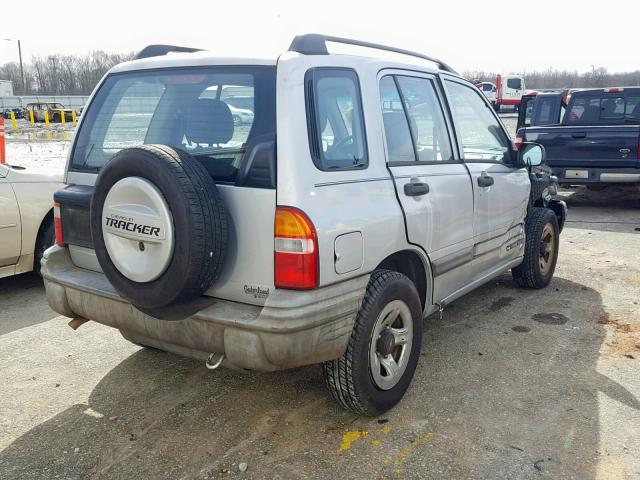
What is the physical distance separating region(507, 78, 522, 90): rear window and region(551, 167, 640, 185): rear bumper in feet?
95.9

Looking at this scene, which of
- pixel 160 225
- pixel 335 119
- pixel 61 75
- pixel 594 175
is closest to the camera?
pixel 160 225

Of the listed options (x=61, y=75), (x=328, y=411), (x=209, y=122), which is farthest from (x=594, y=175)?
(x=61, y=75)

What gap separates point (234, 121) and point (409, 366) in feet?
5.51

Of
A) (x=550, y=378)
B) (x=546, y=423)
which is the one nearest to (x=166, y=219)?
(x=546, y=423)

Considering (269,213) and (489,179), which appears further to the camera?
(489,179)

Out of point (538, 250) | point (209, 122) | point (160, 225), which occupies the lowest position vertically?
point (538, 250)

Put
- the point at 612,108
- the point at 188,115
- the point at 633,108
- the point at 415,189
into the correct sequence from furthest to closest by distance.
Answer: the point at 612,108, the point at 633,108, the point at 415,189, the point at 188,115

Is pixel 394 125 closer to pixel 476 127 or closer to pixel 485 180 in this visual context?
pixel 485 180

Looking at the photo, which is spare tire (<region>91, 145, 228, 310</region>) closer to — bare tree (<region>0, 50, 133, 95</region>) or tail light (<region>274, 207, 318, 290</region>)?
tail light (<region>274, 207, 318, 290</region>)

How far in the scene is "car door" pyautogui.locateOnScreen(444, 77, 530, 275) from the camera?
13.4 feet

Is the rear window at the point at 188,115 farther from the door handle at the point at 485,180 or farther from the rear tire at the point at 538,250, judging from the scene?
the rear tire at the point at 538,250

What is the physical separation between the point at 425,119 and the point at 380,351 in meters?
1.49

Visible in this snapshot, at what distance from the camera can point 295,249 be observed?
2604 mm

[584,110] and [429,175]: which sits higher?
[584,110]
